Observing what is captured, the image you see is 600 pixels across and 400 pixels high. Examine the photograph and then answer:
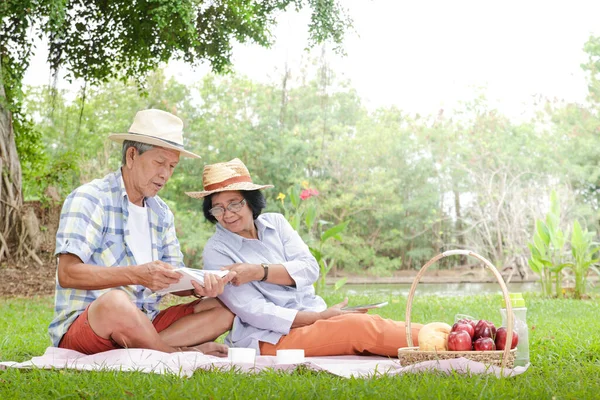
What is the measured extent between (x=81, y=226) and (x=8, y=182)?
692 cm

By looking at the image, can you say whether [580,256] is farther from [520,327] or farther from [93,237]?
[93,237]

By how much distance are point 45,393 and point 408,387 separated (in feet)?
4.06

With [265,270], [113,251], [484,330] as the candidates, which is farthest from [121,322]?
[484,330]

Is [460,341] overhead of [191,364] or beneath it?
overhead

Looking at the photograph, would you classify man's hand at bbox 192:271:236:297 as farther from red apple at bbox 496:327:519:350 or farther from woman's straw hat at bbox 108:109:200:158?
red apple at bbox 496:327:519:350

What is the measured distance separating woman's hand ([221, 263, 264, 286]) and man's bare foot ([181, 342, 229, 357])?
0.31 meters

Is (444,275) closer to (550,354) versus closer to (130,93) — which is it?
(130,93)

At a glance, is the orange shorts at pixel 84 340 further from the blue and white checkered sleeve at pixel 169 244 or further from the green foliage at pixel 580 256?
the green foliage at pixel 580 256

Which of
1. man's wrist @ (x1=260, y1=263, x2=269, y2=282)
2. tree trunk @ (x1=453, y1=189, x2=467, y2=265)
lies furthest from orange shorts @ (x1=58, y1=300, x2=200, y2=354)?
tree trunk @ (x1=453, y1=189, x2=467, y2=265)

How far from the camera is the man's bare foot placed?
3600 mm

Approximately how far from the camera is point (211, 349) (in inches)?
142

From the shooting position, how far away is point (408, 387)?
2.62m

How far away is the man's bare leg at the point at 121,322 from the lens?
10.4 ft

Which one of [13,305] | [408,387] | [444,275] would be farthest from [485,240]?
[408,387]
